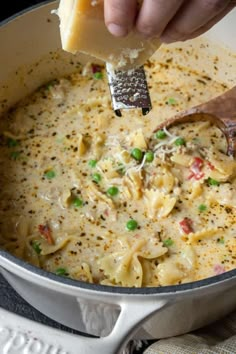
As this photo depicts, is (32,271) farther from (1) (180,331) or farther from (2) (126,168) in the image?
(2) (126,168)

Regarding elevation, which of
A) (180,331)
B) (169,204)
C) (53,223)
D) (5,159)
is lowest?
(180,331)

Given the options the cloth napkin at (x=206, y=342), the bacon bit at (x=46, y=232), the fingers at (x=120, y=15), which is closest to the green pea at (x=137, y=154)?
the bacon bit at (x=46, y=232)

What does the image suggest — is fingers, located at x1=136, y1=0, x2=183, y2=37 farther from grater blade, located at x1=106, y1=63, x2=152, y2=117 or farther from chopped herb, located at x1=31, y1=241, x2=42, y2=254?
chopped herb, located at x1=31, y1=241, x2=42, y2=254

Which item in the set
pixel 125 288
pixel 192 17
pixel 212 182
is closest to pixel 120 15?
pixel 192 17

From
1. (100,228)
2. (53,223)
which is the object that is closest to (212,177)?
(100,228)

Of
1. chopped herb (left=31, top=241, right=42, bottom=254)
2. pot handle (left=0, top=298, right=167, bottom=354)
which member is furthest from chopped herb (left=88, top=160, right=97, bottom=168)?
pot handle (left=0, top=298, right=167, bottom=354)

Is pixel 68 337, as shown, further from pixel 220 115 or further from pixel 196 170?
pixel 220 115

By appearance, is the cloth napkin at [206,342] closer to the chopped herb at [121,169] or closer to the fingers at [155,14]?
the chopped herb at [121,169]

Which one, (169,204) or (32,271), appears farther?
(169,204)
